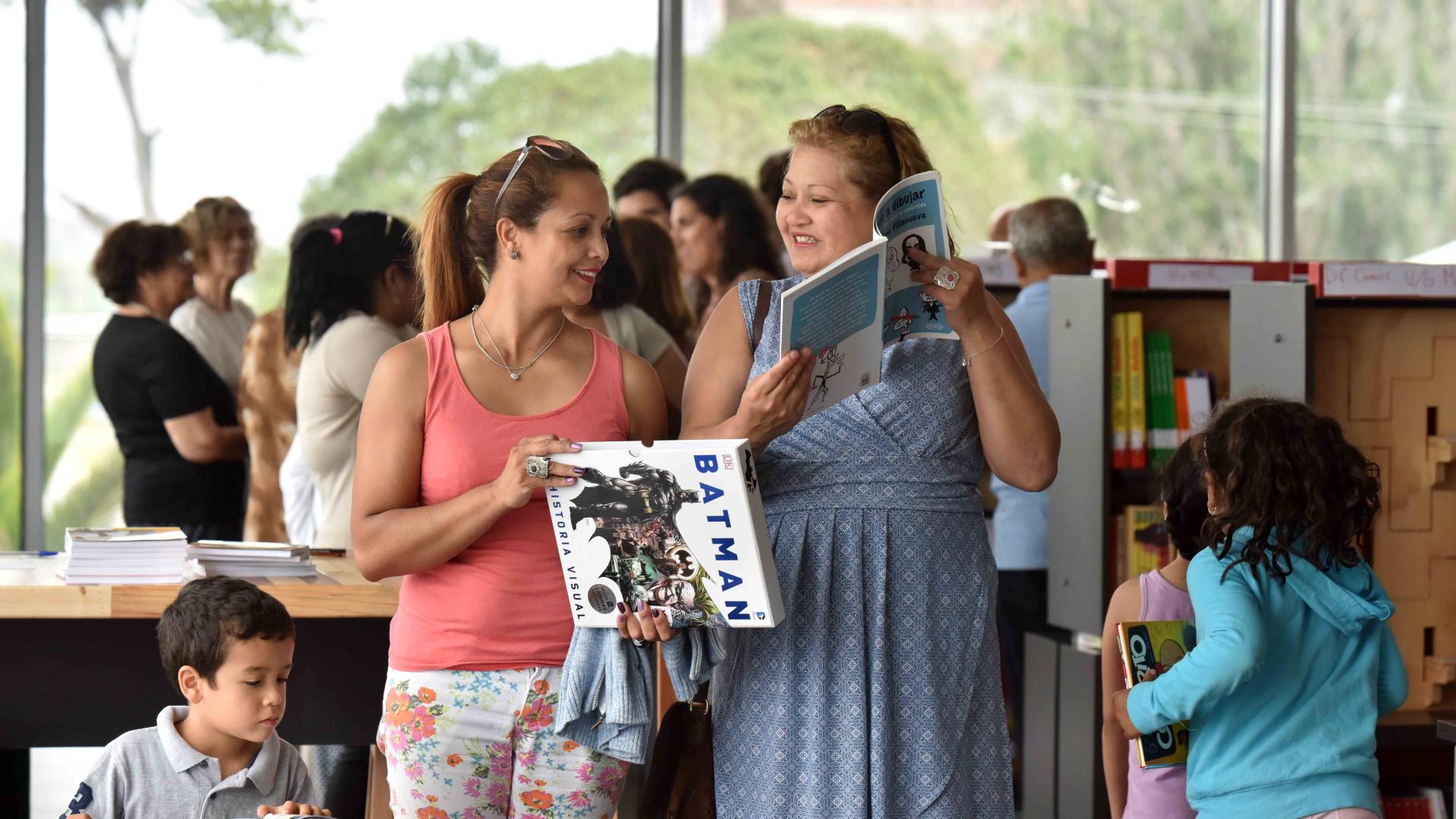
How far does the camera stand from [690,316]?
4066 millimetres

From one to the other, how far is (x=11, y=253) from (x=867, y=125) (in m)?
5.05

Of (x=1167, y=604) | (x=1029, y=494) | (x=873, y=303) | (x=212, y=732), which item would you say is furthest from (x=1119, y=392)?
(x=212, y=732)

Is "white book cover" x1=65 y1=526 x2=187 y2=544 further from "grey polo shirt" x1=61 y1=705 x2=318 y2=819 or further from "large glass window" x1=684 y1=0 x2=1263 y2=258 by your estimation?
"large glass window" x1=684 y1=0 x2=1263 y2=258

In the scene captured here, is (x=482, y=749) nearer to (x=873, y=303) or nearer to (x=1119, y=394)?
(x=873, y=303)

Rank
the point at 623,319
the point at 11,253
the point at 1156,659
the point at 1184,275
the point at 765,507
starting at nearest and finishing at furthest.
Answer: the point at 765,507, the point at 1156,659, the point at 623,319, the point at 1184,275, the point at 11,253

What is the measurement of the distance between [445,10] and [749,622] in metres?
5.10

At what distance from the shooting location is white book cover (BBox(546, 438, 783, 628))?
1771 mm

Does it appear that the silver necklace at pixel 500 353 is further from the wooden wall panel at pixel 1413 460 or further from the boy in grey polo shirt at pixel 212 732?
the wooden wall panel at pixel 1413 460

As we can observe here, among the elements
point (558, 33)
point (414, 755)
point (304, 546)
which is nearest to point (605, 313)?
point (304, 546)

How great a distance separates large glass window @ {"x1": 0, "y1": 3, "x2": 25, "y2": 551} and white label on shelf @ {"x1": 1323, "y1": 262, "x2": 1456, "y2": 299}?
5.07 metres

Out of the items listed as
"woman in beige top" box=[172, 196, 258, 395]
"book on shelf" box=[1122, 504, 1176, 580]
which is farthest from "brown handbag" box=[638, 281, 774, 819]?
"woman in beige top" box=[172, 196, 258, 395]

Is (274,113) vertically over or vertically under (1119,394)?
over

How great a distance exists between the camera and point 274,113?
6.25 meters

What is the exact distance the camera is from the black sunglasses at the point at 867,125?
2047 mm
